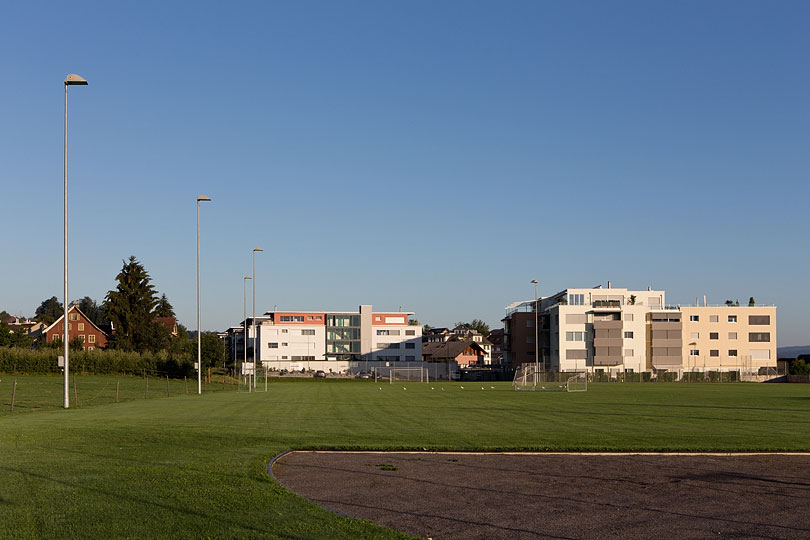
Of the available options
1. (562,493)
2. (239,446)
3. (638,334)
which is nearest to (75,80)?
(239,446)

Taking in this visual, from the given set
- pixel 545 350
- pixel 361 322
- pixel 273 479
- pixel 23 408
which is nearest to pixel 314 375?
pixel 361 322

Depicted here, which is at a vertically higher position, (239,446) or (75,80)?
(75,80)

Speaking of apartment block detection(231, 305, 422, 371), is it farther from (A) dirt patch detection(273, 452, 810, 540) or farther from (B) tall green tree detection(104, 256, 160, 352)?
(A) dirt patch detection(273, 452, 810, 540)

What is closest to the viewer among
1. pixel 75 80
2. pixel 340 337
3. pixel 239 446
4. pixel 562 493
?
pixel 562 493

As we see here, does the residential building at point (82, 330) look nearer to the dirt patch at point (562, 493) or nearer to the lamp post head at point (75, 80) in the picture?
the lamp post head at point (75, 80)

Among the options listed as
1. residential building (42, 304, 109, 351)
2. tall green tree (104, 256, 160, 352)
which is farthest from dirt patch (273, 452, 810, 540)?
residential building (42, 304, 109, 351)

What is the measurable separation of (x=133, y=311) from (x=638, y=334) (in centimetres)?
7873

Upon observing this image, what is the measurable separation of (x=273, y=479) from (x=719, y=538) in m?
7.12

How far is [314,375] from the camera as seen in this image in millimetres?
123750

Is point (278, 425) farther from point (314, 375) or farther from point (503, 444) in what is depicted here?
point (314, 375)

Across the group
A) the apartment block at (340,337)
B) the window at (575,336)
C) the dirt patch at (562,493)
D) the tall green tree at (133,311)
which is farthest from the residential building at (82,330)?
the dirt patch at (562,493)

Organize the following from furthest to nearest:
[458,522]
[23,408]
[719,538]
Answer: [23,408] → [458,522] → [719,538]

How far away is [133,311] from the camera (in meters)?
109

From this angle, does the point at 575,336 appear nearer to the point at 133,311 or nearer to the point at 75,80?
the point at 133,311
